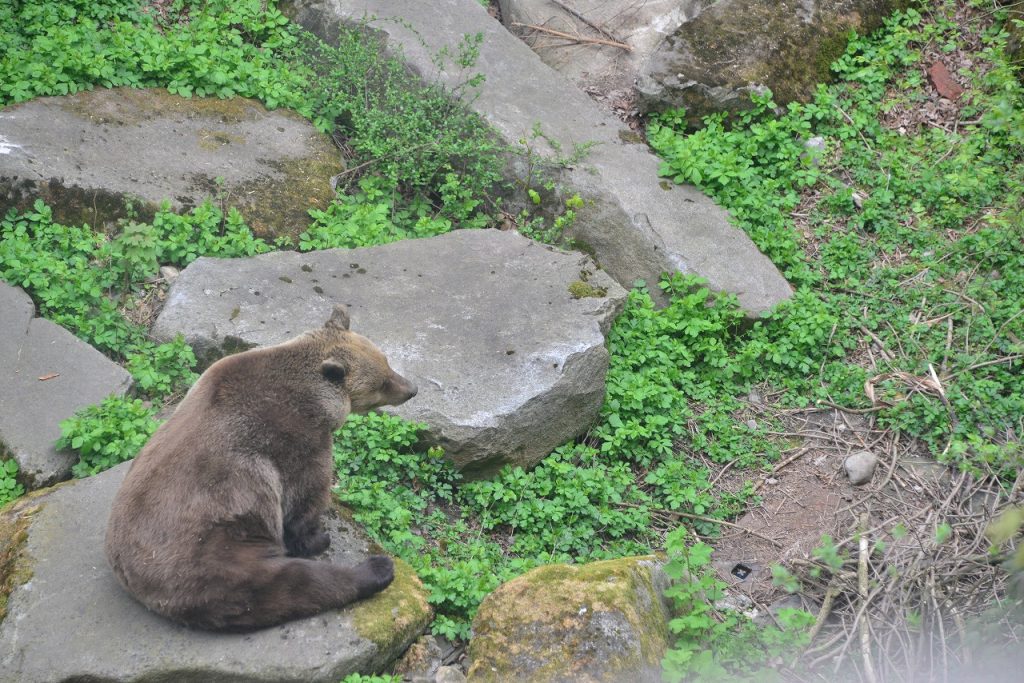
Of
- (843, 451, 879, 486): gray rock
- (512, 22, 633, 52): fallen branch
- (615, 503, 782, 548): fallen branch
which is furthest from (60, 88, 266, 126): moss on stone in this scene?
(843, 451, 879, 486): gray rock

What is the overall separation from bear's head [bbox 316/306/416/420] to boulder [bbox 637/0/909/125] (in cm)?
507

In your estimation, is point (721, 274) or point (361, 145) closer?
point (721, 274)

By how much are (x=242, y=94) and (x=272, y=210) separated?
4.99ft

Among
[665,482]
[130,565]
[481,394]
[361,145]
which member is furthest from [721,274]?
[130,565]

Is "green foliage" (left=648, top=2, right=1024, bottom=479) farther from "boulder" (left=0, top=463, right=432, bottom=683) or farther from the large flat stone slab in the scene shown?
"boulder" (left=0, top=463, right=432, bottom=683)

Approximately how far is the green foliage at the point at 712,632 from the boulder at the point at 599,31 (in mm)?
6388

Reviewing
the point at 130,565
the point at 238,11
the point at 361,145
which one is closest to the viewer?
the point at 130,565

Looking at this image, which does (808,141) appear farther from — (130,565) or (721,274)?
(130,565)

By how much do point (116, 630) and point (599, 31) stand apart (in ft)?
27.5

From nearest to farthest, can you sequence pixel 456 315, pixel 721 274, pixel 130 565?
pixel 130 565, pixel 456 315, pixel 721 274

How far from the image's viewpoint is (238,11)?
31.6 feet

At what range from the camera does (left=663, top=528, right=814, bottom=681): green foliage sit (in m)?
4.86

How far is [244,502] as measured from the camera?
464cm

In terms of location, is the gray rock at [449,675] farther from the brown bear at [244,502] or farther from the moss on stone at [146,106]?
the moss on stone at [146,106]
